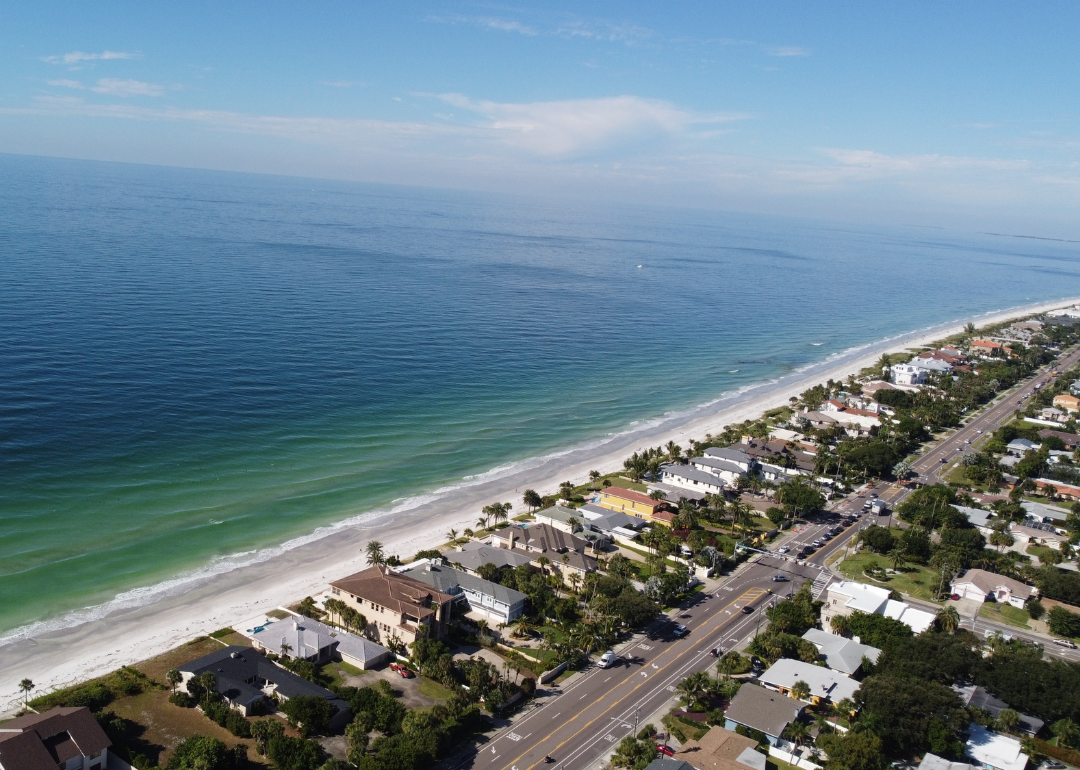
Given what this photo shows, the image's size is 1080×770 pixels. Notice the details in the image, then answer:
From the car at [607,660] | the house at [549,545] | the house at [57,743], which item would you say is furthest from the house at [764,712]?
the house at [57,743]

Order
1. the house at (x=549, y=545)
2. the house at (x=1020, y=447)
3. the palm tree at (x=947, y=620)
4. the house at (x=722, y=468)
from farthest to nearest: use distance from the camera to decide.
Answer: the house at (x=1020, y=447) → the house at (x=722, y=468) → the house at (x=549, y=545) → the palm tree at (x=947, y=620)

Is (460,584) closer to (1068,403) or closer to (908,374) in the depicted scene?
(908,374)

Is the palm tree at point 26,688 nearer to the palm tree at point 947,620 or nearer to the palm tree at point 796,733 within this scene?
the palm tree at point 796,733

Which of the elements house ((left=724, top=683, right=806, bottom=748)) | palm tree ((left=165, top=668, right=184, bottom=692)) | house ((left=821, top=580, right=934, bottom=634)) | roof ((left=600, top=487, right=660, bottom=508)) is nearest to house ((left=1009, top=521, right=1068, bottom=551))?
house ((left=821, top=580, right=934, bottom=634))

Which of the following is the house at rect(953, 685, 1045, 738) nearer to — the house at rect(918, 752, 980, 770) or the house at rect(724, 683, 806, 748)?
the house at rect(918, 752, 980, 770)

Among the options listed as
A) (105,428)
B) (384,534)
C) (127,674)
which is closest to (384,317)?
(105,428)

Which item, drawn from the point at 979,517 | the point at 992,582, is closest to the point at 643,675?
the point at 992,582
